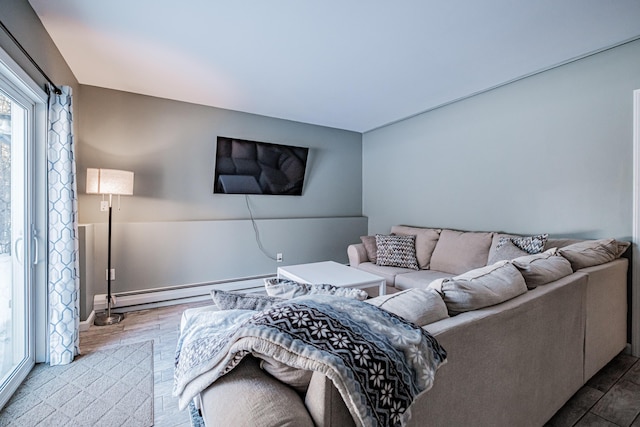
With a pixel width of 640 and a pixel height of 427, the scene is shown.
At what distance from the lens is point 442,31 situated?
2.21 metres

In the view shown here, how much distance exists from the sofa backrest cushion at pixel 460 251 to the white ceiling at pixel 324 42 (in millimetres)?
1579

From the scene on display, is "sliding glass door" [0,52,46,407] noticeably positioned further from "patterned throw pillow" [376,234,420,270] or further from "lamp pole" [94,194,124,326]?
"patterned throw pillow" [376,234,420,270]

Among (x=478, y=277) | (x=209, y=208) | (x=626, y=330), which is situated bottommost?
(x=626, y=330)

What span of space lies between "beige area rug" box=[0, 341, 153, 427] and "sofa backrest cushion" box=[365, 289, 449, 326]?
1.50m

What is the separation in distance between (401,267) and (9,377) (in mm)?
3291

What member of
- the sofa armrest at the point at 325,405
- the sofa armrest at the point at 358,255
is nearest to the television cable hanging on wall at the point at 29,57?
the sofa armrest at the point at 325,405

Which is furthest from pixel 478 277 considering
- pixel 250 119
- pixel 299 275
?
pixel 250 119

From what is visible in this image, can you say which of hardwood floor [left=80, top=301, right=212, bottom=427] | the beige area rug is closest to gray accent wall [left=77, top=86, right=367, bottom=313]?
hardwood floor [left=80, top=301, right=212, bottom=427]

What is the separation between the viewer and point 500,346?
1.19 m

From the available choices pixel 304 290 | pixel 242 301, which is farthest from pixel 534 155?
pixel 242 301

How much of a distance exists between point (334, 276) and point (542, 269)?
163cm

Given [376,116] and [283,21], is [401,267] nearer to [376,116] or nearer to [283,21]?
[376,116]

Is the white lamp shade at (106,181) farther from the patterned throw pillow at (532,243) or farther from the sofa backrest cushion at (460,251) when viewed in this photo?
the patterned throw pillow at (532,243)

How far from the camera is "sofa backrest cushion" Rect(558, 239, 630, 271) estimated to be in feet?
6.24
